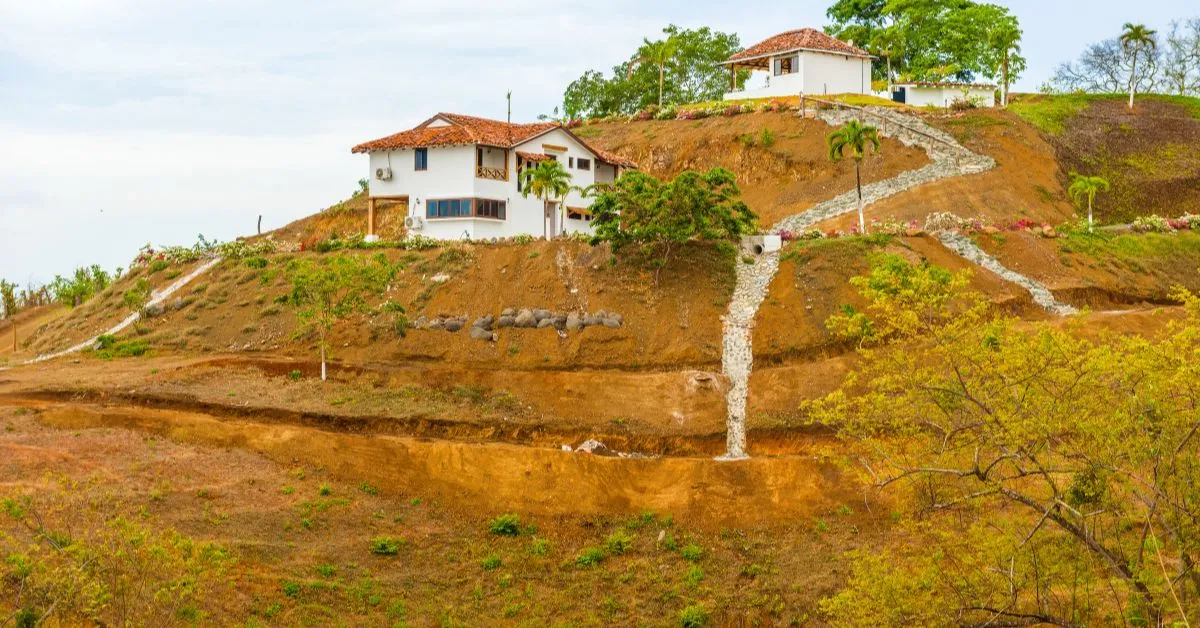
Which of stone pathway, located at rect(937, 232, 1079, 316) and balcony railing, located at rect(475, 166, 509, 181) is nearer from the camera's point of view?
stone pathway, located at rect(937, 232, 1079, 316)

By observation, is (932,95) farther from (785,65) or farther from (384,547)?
(384,547)

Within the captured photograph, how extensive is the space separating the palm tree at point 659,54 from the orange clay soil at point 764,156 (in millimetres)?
11669

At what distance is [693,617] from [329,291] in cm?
2215

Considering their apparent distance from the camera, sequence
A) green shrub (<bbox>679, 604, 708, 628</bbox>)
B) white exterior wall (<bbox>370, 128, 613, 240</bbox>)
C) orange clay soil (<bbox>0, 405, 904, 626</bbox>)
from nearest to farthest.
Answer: green shrub (<bbox>679, 604, 708, 628</bbox>), orange clay soil (<bbox>0, 405, 904, 626</bbox>), white exterior wall (<bbox>370, 128, 613, 240</bbox>)

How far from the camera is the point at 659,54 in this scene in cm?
9581

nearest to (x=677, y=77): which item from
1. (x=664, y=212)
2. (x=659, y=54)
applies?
(x=659, y=54)

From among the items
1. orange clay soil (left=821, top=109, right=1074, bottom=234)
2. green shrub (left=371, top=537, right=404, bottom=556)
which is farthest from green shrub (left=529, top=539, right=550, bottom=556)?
orange clay soil (left=821, top=109, right=1074, bottom=234)

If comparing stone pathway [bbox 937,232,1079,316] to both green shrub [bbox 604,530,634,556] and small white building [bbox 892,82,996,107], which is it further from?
small white building [bbox 892,82,996,107]

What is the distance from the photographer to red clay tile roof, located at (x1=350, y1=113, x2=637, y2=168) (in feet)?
212

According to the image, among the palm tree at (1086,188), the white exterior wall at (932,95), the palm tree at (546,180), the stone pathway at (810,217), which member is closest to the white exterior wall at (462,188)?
the palm tree at (546,180)

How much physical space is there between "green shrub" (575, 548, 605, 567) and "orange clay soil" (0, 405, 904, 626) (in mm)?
218

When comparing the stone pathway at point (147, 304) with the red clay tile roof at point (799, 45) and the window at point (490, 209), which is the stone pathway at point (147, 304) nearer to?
the window at point (490, 209)

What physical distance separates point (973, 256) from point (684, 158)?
25819 mm

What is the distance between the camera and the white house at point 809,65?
82562 millimetres
